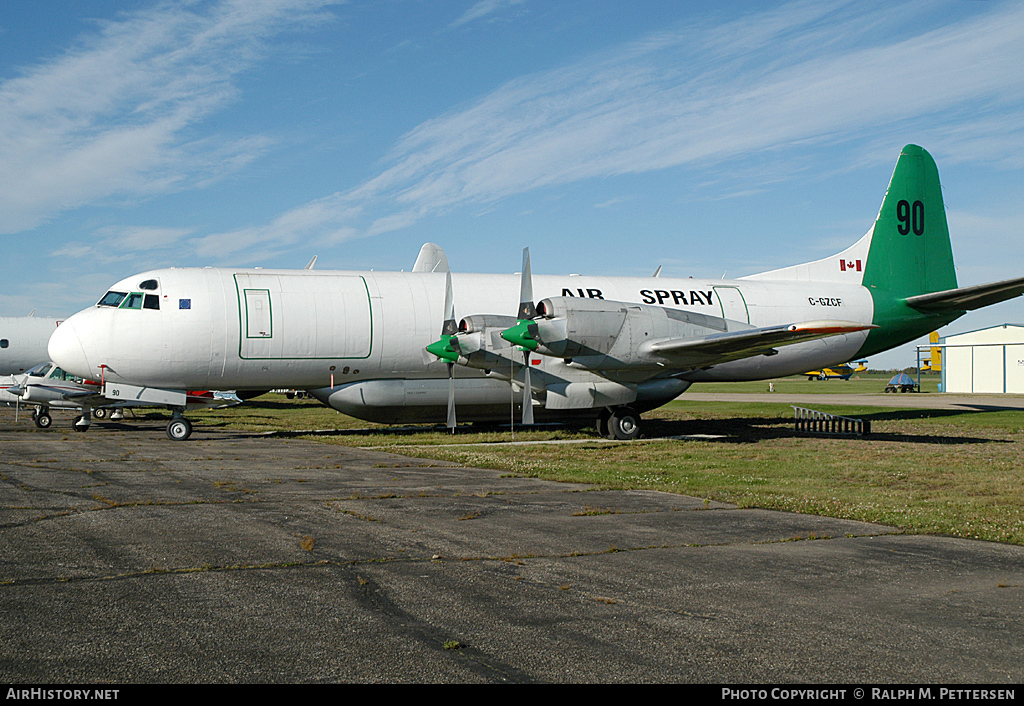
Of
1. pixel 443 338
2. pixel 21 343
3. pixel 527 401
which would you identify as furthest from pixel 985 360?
pixel 21 343

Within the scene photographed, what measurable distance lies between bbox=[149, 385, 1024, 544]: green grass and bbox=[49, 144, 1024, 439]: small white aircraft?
1421mm

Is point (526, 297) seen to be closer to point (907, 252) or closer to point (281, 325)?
point (281, 325)

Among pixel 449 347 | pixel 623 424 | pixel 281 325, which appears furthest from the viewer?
pixel 623 424

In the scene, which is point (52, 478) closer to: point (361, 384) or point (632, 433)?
point (361, 384)

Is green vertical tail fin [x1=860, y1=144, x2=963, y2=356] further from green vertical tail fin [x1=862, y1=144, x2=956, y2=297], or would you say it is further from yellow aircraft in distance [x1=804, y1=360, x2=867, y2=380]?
yellow aircraft in distance [x1=804, y1=360, x2=867, y2=380]

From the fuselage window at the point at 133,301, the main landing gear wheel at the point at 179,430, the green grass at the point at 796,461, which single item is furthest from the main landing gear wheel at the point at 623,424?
the fuselage window at the point at 133,301

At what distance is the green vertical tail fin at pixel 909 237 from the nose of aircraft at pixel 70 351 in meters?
24.3

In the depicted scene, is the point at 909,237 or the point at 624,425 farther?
the point at 909,237

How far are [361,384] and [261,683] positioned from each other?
18433 mm

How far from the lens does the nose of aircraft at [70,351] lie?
21203 millimetres

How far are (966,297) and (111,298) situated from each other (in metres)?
24.4

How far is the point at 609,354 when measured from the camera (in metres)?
20.8

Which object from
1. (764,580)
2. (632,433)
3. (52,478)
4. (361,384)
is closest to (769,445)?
(632,433)

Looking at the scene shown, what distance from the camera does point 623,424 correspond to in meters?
22.8
